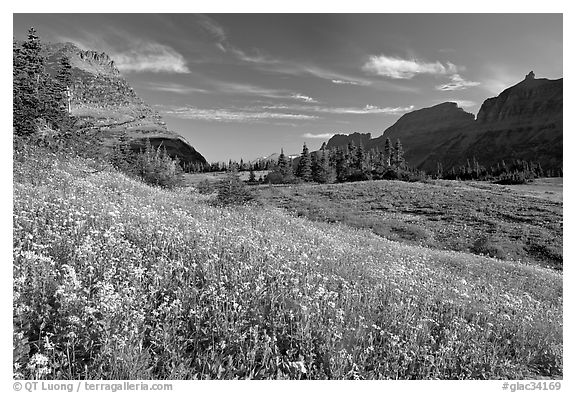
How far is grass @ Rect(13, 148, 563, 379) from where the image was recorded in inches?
134

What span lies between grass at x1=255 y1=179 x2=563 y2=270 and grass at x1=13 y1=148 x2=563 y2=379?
2075 centimetres

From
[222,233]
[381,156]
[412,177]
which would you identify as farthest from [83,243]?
[381,156]

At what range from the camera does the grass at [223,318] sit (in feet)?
11.2

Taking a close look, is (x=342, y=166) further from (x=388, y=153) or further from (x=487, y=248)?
(x=487, y=248)

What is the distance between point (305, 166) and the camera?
104 m

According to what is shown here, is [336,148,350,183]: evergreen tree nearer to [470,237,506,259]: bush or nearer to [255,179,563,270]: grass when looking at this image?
[255,179,563,270]: grass

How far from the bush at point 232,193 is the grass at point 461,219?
11741 mm

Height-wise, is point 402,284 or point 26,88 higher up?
point 26,88

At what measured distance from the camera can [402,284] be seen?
6.54m

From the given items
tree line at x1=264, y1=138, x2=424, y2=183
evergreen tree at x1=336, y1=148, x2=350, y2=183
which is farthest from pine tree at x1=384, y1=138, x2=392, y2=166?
evergreen tree at x1=336, y1=148, x2=350, y2=183
